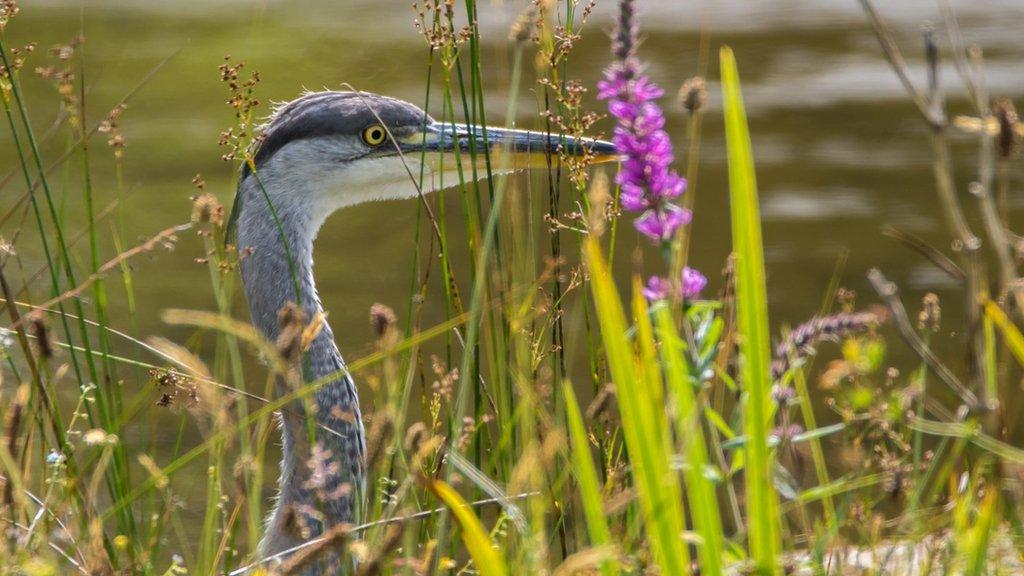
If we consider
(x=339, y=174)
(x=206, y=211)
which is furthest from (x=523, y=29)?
(x=339, y=174)

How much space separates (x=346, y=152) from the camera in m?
3.06

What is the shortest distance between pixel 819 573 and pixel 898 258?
4688mm

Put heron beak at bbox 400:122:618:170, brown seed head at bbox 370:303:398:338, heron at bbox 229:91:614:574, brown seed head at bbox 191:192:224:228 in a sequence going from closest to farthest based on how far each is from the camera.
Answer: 1. brown seed head at bbox 370:303:398:338
2. brown seed head at bbox 191:192:224:228
3. heron beak at bbox 400:122:618:170
4. heron at bbox 229:91:614:574

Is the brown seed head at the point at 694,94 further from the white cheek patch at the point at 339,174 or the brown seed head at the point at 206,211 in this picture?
the white cheek patch at the point at 339,174

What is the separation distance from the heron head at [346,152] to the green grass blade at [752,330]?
1.64m

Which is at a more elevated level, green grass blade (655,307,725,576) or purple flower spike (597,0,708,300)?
purple flower spike (597,0,708,300)

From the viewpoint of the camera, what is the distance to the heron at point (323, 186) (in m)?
2.67

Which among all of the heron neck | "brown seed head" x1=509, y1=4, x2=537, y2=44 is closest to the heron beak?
the heron neck

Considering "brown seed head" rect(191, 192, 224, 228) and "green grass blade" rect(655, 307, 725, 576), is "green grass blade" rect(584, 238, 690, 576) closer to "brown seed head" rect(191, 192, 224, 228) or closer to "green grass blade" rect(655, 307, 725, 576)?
"green grass blade" rect(655, 307, 725, 576)

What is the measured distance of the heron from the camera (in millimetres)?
2672

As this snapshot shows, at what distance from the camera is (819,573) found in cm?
147

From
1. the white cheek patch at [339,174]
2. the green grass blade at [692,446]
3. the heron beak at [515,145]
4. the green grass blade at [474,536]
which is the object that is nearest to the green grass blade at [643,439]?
the green grass blade at [692,446]

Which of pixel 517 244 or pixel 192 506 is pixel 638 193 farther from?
pixel 192 506

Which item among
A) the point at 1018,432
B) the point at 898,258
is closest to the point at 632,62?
the point at 1018,432
